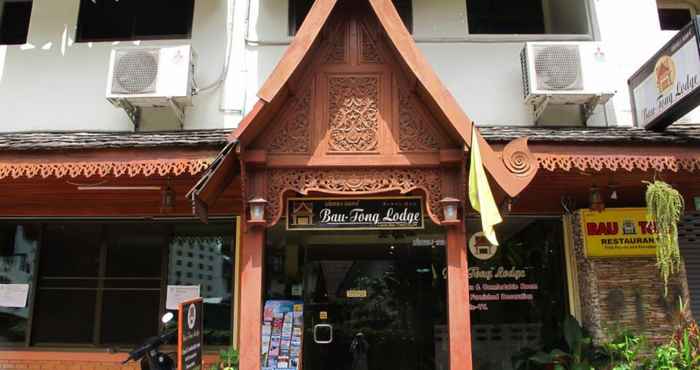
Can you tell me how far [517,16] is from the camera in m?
7.75

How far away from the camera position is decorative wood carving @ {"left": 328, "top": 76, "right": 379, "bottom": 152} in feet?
17.3

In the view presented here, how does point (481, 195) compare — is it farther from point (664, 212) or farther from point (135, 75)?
point (135, 75)

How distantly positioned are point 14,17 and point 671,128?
356 inches

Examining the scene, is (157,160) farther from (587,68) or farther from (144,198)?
(587,68)

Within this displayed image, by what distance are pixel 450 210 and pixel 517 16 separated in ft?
13.3

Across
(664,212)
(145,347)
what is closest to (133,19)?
(145,347)

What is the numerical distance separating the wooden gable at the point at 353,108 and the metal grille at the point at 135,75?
7.38 feet

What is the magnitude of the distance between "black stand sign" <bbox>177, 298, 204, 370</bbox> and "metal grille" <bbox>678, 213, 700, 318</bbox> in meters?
6.12

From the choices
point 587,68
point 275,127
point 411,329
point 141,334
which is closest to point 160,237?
point 141,334

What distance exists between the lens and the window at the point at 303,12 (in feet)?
24.6

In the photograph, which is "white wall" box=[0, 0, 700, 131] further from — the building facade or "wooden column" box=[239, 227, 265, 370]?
"wooden column" box=[239, 227, 265, 370]

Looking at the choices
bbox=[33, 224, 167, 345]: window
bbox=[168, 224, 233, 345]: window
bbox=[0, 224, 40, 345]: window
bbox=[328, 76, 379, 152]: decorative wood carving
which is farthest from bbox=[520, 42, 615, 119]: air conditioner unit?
bbox=[0, 224, 40, 345]: window

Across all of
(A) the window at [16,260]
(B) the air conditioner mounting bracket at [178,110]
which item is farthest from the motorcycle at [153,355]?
(B) the air conditioner mounting bracket at [178,110]

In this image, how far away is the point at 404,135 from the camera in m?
5.28
